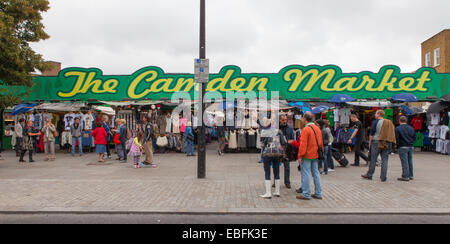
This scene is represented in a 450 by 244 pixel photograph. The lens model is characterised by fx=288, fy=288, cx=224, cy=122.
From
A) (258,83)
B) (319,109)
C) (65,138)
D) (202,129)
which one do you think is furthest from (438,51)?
(65,138)

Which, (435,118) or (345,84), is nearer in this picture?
(435,118)

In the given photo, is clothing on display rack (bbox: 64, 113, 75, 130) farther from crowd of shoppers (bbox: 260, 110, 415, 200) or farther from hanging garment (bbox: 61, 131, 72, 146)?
crowd of shoppers (bbox: 260, 110, 415, 200)

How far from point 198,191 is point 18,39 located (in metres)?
10.2

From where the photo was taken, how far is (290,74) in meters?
16.7

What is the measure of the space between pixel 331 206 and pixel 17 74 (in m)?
12.7

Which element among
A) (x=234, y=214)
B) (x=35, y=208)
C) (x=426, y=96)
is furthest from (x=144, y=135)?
(x=426, y=96)

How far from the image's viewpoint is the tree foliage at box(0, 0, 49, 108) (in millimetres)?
11188

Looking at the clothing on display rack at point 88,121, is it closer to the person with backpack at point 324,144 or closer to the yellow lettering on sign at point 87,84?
the yellow lettering on sign at point 87,84

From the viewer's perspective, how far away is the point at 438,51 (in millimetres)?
30141

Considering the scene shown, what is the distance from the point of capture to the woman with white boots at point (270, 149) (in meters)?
6.33

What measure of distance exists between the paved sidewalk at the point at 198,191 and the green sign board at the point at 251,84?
7.03 m

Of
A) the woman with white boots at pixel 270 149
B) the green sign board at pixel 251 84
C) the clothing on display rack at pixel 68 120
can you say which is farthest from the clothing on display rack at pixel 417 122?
the clothing on display rack at pixel 68 120

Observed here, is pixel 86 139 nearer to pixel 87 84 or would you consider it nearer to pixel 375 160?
pixel 87 84

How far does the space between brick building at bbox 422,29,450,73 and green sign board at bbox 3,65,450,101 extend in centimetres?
1568
